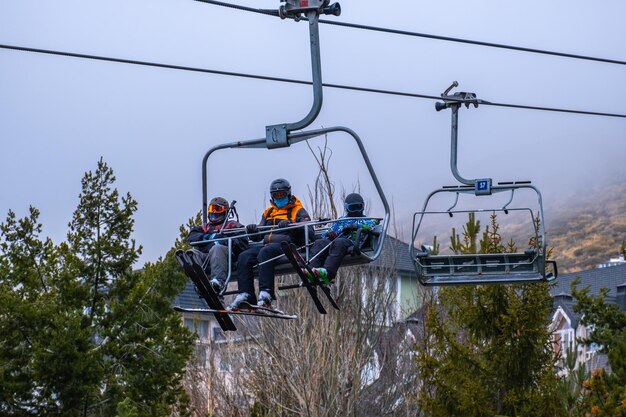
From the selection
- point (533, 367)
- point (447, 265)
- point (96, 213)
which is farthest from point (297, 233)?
point (96, 213)

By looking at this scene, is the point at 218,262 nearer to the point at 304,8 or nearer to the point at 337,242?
the point at 337,242

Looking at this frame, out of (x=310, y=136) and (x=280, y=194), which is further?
(x=280, y=194)

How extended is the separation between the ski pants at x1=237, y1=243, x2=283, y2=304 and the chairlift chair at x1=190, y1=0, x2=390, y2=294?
0.12 meters

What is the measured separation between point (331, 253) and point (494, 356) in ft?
41.7

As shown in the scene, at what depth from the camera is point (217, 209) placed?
14.7 metres

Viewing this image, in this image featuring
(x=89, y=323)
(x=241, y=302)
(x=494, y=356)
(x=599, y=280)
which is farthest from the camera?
(x=599, y=280)

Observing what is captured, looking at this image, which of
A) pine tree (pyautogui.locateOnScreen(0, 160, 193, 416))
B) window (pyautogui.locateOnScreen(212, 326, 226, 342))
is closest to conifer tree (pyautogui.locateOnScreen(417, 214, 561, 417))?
pine tree (pyautogui.locateOnScreen(0, 160, 193, 416))

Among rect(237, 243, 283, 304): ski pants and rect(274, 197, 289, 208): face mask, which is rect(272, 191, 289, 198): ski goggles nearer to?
rect(274, 197, 289, 208): face mask

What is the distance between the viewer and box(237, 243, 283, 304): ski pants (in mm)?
14242

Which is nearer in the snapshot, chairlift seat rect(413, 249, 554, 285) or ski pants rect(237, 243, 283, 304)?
ski pants rect(237, 243, 283, 304)

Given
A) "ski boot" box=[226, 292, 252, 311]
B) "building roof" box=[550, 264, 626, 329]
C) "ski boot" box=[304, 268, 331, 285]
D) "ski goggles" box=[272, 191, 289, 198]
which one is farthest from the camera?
"building roof" box=[550, 264, 626, 329]

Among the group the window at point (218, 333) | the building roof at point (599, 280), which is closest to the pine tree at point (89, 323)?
the window at point (218, 333)

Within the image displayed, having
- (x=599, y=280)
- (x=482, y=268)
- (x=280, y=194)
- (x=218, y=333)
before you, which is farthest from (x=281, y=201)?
(x=599, y=280)

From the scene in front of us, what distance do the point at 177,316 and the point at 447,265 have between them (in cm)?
1681
